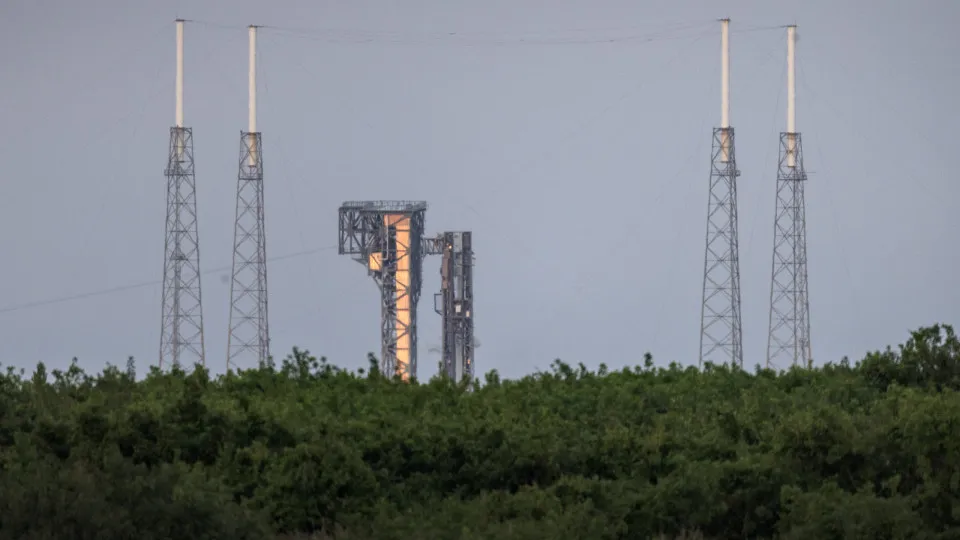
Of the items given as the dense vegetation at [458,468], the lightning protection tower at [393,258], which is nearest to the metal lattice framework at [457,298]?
the lightning protection tower at [393,258]

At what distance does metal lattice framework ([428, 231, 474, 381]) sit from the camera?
195 feet

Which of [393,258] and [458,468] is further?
[393,258]

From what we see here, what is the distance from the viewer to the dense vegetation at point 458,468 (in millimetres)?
15609

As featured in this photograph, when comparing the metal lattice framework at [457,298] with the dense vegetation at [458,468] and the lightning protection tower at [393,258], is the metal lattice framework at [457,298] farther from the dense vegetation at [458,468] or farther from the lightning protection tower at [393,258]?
the dense vegetation at [458,468]

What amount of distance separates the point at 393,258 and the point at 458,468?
40873 millimetres

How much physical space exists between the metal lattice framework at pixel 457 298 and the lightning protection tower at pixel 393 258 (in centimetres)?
116

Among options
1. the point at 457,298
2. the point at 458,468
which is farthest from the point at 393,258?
the point at 458,468

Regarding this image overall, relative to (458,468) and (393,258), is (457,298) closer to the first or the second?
(393,258)

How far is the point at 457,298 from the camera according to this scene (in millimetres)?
59312

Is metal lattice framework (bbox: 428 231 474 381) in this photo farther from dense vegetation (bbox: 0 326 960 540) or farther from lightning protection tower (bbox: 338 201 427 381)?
dense vegetation (bbox: 0 326 960 540)

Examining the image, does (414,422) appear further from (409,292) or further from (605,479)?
(409,292)

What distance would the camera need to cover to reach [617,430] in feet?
64.3

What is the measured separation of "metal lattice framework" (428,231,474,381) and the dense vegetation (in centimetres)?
3797

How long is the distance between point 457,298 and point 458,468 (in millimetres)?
40211
